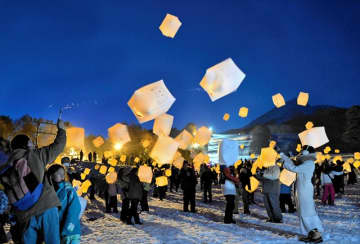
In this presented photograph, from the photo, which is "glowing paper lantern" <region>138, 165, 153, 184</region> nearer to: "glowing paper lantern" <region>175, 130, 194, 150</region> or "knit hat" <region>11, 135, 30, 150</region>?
"glowing paper lantern" <region>175, 130, 194, 150</region>

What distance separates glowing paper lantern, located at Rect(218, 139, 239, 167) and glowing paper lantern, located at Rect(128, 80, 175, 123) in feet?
15.7

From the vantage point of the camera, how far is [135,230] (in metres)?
8.65

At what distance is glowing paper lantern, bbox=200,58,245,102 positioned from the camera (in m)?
6.11

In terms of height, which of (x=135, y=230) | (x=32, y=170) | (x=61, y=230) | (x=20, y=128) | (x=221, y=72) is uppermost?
(x=20, y=128)

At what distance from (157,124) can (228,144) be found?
361 cm

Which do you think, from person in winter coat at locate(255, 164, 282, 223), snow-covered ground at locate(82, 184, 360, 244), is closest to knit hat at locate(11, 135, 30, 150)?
snow-covered ground at locate(82, 184, 360, 244)

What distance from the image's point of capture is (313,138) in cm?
931

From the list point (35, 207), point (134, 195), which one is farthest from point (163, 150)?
point (35, 207)

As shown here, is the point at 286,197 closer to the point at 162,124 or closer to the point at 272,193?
the point at 272,193

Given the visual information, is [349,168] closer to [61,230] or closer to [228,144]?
[228,144]

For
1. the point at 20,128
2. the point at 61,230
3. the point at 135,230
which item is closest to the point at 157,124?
the point at 135,230

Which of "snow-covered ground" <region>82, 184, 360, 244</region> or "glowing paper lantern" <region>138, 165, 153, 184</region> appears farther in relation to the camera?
"glowing paper lantern" <region>138, 165, 153, 184</region>

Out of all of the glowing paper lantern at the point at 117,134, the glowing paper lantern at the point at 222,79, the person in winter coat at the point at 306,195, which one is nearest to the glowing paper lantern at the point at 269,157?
the person in winter coat at the point at 306,195

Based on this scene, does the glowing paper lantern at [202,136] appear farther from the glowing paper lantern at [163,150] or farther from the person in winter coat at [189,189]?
the glowing paper lantern at [163,150]
